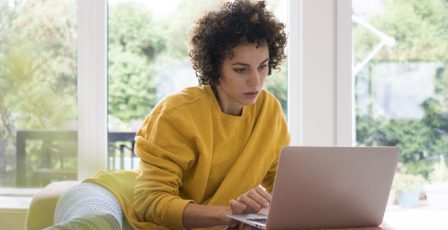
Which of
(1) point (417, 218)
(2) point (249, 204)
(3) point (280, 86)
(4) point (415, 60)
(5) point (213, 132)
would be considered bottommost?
(1) point (417, 218)

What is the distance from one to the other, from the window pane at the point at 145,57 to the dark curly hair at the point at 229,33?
850mm

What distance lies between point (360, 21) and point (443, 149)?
67 cm

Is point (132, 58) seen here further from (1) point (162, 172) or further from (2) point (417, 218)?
(2) point (417, 218)

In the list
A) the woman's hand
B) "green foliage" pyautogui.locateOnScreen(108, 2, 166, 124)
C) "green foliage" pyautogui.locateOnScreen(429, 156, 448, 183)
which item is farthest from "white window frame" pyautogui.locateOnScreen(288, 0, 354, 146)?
the woman's hand

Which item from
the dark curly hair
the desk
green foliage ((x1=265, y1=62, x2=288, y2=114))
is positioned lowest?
the desk

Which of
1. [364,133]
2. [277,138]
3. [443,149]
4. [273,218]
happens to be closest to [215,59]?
[277,138]

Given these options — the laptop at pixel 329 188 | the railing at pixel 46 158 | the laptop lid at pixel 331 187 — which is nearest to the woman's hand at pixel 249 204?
the laptop at pixel 329 188

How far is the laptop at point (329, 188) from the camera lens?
42.4 inches

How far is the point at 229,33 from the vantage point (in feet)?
5.49

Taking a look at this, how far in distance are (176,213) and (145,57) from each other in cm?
127

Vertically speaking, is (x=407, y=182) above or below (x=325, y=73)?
below

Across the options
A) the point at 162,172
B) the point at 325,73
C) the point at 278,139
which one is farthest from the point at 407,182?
the point at 162,172

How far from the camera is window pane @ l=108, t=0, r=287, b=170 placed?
8.59 ft

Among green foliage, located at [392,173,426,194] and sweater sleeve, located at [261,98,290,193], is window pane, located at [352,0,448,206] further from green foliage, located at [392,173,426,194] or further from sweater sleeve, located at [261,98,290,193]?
sweater sleeve, located at [261,98,290,193]
